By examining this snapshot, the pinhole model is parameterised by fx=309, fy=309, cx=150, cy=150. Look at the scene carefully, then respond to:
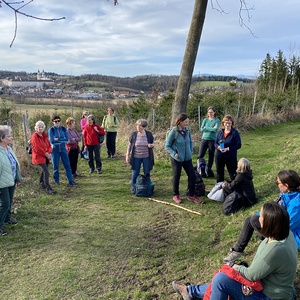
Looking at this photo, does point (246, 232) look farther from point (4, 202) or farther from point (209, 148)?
point (209, 148)

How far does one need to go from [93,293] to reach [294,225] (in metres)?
2.40

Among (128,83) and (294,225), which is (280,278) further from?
(128,83)

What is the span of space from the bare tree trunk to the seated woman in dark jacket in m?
4.25

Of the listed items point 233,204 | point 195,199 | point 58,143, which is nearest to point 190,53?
point 58,143

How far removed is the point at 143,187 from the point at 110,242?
82.0 inches

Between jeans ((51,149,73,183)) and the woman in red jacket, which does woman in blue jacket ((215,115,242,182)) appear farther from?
the woman in red jacket

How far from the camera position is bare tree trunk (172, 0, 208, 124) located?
848cm

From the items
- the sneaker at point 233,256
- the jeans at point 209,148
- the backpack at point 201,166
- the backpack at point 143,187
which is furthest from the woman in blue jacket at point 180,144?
the sneaker at point 233,256

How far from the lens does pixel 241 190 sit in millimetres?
5316

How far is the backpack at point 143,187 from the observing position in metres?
6.62

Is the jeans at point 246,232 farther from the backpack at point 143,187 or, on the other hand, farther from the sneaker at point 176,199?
the backpack at point 143,187

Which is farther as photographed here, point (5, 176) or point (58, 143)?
point (58, 143)

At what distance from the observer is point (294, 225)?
351 centimetres

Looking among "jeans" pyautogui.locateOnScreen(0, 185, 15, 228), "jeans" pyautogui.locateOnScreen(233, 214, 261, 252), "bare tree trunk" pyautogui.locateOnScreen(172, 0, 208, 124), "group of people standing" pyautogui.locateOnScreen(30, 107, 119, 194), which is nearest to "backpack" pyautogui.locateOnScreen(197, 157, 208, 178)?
"bare tree trunk" pyautogui.locateOnScreen(172, 0, 208, 124)
